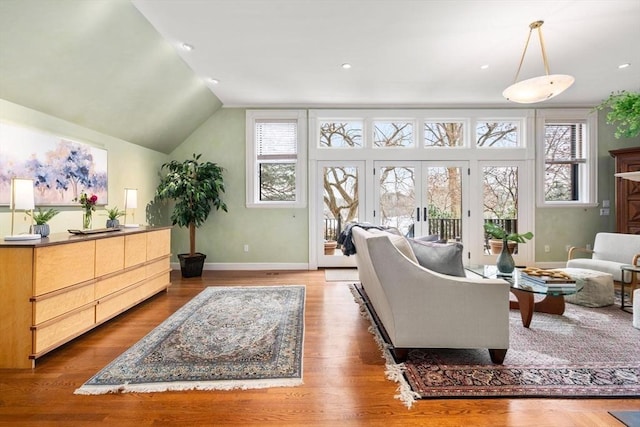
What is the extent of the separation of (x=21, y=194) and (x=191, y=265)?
254cm

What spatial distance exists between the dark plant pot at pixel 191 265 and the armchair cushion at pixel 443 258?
3578 mm

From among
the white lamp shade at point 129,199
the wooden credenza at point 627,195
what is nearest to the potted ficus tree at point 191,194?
the white lamp shade at point 129,199

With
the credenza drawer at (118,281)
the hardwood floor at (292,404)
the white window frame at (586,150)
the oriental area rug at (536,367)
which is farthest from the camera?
the white window frame at (586,150)

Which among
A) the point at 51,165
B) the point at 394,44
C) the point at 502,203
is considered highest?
the point at 394,44

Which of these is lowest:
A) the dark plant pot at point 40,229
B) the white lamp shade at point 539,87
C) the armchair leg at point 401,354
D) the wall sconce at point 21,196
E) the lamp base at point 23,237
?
the armchair leg at point 401,354

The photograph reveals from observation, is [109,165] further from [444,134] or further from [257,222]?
[444,134]

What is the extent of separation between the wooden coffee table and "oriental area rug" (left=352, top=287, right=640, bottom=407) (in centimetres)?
17

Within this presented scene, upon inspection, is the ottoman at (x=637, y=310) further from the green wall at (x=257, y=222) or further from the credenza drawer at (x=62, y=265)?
the credenza drawer at (x=62, y=265)

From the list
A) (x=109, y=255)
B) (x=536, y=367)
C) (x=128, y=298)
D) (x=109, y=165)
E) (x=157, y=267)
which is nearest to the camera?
(x=536, y=367)

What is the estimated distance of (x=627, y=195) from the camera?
4.27m

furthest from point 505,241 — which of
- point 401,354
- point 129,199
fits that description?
point 129,199

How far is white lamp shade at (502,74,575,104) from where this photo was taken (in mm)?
2561

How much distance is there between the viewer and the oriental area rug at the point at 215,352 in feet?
5.77

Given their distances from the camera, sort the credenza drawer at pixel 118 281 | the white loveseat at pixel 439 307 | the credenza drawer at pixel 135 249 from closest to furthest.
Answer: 1. the white loveseat at pixel 439 307
2. the credenza drawer at pixel 118 281
3. the credenza drawer at pixel 135 249
